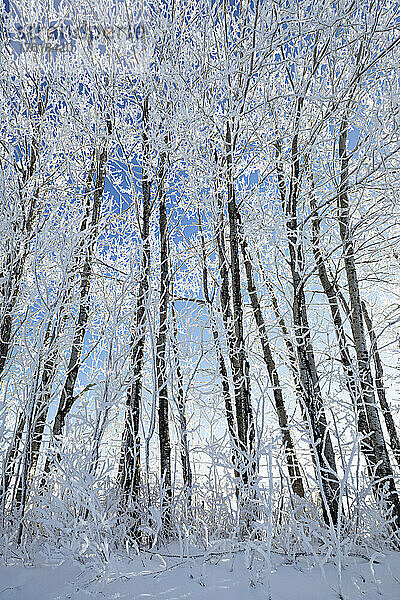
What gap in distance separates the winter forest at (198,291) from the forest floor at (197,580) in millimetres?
21

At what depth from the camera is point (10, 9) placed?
275 inches

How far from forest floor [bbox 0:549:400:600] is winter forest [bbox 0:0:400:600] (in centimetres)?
2

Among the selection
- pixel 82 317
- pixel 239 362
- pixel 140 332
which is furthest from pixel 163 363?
pixel 82 317

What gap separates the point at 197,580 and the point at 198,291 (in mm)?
5838

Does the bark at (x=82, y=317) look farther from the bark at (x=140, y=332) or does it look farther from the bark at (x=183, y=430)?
the bark at (x=183, y=430)

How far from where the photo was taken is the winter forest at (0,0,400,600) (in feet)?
9.70

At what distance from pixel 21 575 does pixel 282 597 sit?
170 cm

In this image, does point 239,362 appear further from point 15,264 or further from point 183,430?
point 15,264

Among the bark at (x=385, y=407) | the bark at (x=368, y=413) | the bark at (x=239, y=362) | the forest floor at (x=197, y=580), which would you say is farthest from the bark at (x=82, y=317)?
the bark at (x=385, y=407)

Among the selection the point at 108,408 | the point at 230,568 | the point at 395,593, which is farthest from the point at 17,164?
the point at 395,593

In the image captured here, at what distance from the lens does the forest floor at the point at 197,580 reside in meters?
2.30

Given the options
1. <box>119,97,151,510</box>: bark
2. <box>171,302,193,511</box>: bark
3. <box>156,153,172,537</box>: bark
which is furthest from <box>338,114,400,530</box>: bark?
<box>119,97,151,510</box>: bark

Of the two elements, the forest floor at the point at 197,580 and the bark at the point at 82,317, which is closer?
the forest floor at the point at 197,580

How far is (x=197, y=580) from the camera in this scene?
8.19 feet
